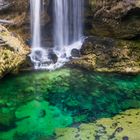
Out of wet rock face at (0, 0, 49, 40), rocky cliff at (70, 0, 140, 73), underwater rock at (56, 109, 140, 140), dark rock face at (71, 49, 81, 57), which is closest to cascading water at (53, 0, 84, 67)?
dark rock face at (71, 49, 81, 57)

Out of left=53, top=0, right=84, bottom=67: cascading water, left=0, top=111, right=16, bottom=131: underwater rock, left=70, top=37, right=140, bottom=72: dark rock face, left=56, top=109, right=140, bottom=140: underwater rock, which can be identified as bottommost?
left=56, top=109, right=140, bottom=140: underwater rock

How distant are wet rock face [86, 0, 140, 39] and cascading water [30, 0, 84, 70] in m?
1.05

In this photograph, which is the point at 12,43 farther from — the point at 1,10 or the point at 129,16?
the point at 129,16

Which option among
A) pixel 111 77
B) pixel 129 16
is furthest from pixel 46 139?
pixel 129 16

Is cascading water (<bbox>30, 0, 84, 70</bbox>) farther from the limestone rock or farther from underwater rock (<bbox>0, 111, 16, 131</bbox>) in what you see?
underwater rock (<bbox>0, 111, 16, 131</bbox>)

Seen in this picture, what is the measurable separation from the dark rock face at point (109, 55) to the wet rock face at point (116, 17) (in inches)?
15.3

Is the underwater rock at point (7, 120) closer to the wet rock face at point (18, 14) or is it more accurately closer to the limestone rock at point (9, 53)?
the limestone rock at point (9, 53)

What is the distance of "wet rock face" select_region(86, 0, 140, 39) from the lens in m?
15.5

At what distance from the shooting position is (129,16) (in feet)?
51.5

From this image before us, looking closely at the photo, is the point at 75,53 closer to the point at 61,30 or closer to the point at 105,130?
the point at 61,30

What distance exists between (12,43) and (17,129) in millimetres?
4849

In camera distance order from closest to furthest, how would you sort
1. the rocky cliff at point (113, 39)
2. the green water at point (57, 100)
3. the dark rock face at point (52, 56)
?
1. the green water at point (57, 100)
2. the rocky cliff at point (113, 39)
3. the dark rock face at point (52, 56)

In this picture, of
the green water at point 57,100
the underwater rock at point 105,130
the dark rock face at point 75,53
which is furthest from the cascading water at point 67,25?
the underwater rock at point 105,130

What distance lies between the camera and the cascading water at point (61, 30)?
16500mm
